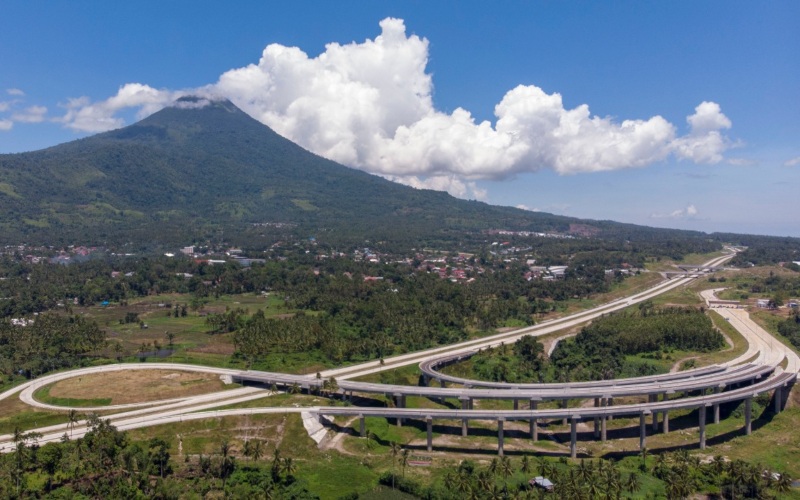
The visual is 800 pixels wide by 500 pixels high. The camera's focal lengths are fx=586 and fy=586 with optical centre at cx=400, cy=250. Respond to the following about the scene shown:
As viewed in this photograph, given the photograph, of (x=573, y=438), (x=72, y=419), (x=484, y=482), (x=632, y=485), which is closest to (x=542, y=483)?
(x=484, y=482)

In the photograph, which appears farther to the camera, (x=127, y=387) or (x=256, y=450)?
(x=127, y=387)

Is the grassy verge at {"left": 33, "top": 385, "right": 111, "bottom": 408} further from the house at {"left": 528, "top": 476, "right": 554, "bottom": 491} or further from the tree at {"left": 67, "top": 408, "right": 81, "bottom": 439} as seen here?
the house at {"left": 528, "top": 476, "right": 554, "bottom": 491}

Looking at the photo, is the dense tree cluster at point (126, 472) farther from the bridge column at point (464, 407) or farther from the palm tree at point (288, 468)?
the bridge column at point (464, 407)

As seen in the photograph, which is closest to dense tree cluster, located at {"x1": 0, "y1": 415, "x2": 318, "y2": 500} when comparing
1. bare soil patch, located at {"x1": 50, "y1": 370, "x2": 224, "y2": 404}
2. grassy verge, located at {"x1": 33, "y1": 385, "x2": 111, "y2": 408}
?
A: grassy verge, located at {"x1": 33, "y1": 385, "x2": 111, "y2": 408}

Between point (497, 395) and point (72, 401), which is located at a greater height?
point (497, 395)

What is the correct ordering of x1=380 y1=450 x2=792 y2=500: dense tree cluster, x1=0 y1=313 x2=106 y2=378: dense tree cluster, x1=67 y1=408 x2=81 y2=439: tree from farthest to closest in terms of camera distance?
1. x1=0 y1=313 x2=106 y2=378: dense tree cluster
2. x1=67 y1=408 x2=81 y2=439: tree
3. x1=380 y1=450 x2=792 y2=500: dense tree cluster

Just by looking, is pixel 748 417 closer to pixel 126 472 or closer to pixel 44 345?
pixel 126 472

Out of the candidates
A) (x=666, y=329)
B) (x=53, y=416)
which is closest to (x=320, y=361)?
(x=53, y=416)

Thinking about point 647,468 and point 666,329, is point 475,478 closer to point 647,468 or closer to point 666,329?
point 647,468
